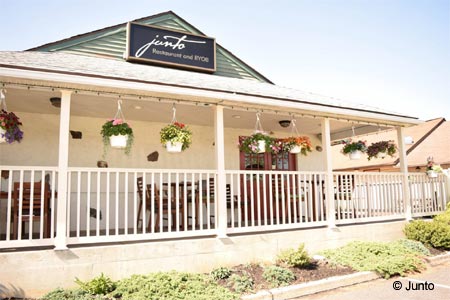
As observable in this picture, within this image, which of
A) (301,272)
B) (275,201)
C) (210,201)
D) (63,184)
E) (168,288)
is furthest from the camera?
(210,201)

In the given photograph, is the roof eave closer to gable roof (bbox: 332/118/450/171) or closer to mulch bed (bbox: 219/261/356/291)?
mulch bed (bbox: 219/261/356/291)

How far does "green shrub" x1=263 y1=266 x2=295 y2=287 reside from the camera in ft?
15.5

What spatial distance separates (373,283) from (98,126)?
577 cm

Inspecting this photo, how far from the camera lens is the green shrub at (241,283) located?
4441mm

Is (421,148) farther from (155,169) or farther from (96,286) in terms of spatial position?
(96,286)

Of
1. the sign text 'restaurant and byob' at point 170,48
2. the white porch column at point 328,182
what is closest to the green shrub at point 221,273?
the white porch column at point 328,182

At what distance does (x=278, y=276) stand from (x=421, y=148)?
A: 44.5 feet

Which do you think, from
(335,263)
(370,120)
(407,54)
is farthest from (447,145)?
(335,263)

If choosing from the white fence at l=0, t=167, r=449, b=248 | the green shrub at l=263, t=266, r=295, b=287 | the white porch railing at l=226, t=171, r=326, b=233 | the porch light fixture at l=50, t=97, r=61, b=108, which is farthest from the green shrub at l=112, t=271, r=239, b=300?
the porch light fixture at l=50, t=97, r=61, b=108

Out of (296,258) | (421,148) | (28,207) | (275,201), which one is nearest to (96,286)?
(28,207)

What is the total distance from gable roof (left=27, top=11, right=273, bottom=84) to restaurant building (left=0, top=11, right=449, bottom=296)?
3cm

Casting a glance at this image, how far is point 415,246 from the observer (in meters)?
6.56

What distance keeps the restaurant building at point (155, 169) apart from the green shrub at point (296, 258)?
1.12 ft

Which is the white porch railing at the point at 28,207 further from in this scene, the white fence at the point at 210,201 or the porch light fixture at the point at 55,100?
the porch light fixture at the point at 55,100
